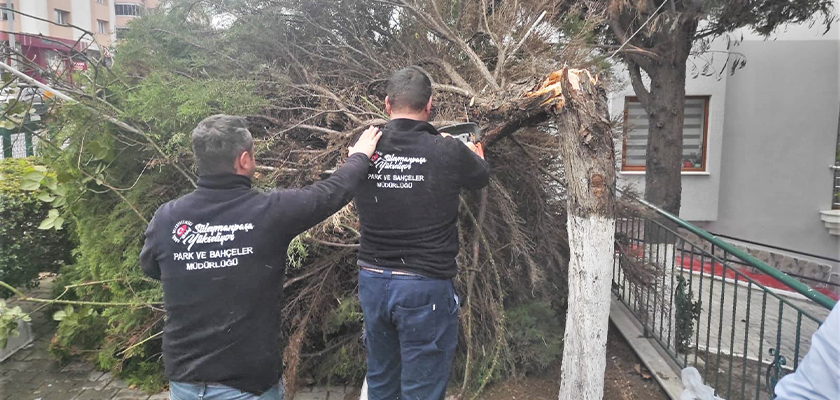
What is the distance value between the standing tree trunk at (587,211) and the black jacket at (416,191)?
50 centimetres

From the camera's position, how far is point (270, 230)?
1.95 m

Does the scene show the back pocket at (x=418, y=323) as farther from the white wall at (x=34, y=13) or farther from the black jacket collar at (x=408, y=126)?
the white wall at (x=34, y=13)

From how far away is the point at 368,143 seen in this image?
2.43 meters

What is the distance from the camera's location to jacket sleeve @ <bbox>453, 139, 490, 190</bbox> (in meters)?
2.47

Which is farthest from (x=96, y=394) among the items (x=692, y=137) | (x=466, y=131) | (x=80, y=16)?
(x=692, y=137)

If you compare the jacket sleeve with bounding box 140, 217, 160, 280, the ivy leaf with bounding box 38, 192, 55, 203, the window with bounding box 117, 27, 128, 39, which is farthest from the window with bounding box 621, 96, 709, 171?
the jacket sleeve with bounding box 140, 217, 160, 280

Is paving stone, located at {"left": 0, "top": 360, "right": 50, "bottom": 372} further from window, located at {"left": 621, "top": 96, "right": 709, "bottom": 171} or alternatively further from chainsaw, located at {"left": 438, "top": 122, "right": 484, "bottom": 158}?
window, located at {"left": 621, "top": 96, "right": 709, "bottom": 171}

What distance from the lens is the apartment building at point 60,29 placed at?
13.7ft

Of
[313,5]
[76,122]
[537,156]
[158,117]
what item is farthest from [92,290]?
[537,156]

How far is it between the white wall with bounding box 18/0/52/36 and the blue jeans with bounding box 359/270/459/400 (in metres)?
3.59

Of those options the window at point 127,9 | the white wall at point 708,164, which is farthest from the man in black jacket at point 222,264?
the white wall at point 708,164

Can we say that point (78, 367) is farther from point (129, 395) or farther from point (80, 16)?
point (80, 16)

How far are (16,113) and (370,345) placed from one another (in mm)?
3609

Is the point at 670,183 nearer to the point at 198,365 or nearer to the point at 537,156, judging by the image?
the point at 537,156
